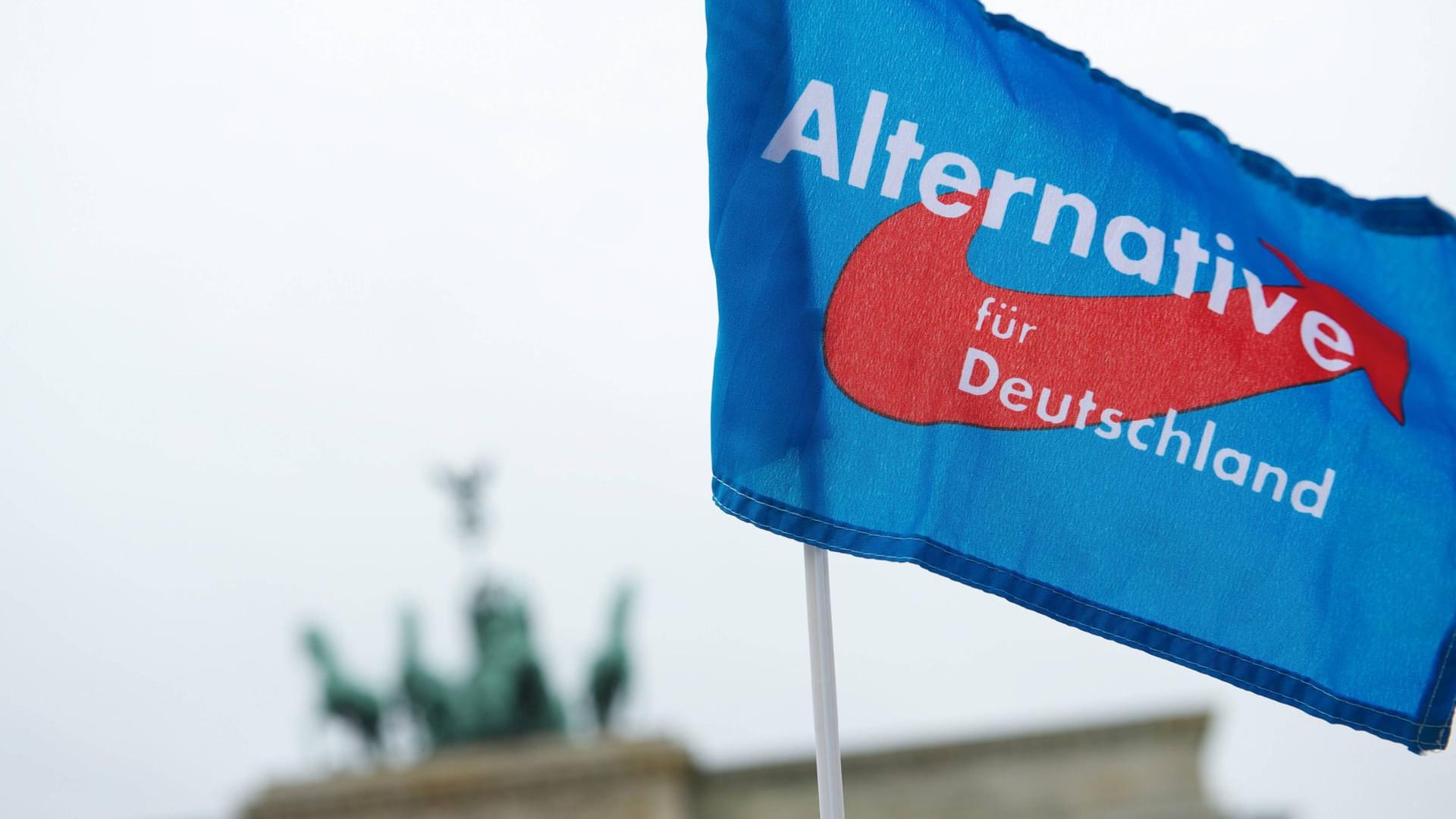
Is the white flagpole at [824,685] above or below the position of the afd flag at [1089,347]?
below

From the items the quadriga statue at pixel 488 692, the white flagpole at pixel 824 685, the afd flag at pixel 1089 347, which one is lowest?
the quadriga statue at pixel 488 692

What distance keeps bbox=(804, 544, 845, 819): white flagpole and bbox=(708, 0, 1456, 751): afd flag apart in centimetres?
8

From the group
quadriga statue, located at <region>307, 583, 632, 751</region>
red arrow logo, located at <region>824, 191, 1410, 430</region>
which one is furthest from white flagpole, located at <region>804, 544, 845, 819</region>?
quadriga statue, located at <region>307, 583, 632, 751</region>

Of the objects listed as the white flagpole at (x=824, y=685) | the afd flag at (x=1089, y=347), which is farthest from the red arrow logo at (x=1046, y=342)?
Result: the white flagpole at (x=824, y=685)

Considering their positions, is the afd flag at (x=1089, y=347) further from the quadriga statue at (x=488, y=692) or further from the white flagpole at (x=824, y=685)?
the quadriga statue at (x=488, y=692)

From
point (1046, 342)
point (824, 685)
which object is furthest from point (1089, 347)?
point (824, 685)

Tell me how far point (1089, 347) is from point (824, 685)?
Result: 76 cm

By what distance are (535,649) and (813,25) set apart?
18.9 metres

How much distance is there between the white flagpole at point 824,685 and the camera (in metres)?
2.53

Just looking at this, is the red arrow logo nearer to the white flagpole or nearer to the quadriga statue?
the white flagpole

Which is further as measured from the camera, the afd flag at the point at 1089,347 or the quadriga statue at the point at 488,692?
the quadriga statue at the point at 488,692

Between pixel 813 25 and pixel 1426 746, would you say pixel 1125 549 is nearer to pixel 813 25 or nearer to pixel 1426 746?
pixel 1426 746

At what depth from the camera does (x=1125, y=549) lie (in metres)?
2.83

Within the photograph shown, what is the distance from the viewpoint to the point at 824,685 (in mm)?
2596
